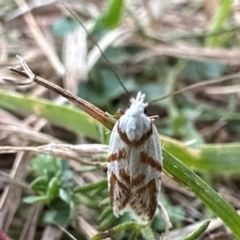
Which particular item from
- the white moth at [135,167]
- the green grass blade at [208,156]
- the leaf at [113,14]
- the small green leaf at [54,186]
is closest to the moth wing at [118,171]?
the white moth at [135,167]

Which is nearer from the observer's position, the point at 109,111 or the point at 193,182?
the point at 193,182

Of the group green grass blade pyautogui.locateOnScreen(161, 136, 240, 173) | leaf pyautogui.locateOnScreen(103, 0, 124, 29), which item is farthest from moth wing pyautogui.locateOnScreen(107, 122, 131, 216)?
leaf pyautogui.locateOnScreen(103, 0, 124, 29)

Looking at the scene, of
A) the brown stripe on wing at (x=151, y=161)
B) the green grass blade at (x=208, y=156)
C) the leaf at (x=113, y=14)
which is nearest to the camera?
the brown stripe on wing at (x=151, y=161)

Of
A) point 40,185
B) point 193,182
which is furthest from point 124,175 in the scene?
point 40,185

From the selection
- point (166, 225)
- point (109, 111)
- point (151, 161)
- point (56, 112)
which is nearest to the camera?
point (151, 161)

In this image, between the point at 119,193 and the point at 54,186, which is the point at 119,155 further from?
the point at 54,186

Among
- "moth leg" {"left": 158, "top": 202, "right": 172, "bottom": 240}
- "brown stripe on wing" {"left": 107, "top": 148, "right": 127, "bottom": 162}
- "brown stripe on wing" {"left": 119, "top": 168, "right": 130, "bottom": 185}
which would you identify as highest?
"brown stripe on wing" {"left": 107, "top": 148, "right": 127, "bottom": 162}

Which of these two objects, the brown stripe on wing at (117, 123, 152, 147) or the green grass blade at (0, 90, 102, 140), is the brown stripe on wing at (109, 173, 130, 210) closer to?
the brown stripe on wing at (117, 123, 152, 147)

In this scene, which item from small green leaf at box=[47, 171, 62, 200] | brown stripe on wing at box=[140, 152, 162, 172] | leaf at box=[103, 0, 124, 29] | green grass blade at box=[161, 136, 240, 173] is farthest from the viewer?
leaf at box=[103, 0, 124, 29]

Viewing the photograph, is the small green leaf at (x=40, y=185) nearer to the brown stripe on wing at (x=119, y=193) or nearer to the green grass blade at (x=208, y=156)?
the brown stripe on wing at (x=119, y=193)
